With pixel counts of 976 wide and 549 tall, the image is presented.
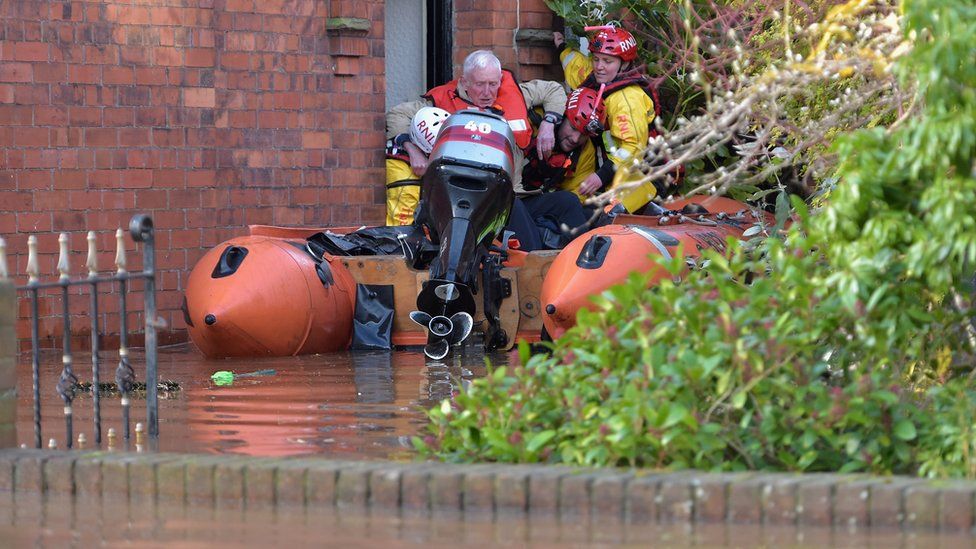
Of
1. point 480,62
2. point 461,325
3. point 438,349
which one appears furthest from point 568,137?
point 438,349

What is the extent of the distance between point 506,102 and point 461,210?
2217mm

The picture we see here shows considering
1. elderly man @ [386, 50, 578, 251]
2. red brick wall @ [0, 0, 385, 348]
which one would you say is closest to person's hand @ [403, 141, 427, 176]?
elderly man @ [386, 50, 578, 251]

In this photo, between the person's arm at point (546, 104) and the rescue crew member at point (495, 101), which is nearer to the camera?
the rescue crew member at point (495, 101)

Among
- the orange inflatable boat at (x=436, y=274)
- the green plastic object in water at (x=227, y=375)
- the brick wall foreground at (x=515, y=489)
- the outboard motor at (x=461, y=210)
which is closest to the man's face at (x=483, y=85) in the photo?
the orange inflatable boat at (x=436, y=274)

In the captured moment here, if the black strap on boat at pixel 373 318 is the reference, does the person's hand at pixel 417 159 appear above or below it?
above

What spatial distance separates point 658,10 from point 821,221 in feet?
24.2

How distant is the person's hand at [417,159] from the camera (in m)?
12.2

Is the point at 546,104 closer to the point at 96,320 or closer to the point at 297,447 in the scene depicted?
the point at 297,447

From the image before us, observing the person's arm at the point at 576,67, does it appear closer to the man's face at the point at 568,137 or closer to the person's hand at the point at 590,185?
the man's face at the point at 568,137

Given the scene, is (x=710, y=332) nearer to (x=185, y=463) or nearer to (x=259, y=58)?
(x=185, y=463)

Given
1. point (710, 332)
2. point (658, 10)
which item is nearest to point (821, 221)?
point (710, 332)

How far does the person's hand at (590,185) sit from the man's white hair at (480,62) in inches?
38.7

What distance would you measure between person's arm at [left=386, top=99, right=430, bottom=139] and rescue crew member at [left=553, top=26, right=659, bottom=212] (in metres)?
1.24

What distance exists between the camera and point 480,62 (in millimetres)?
12094
